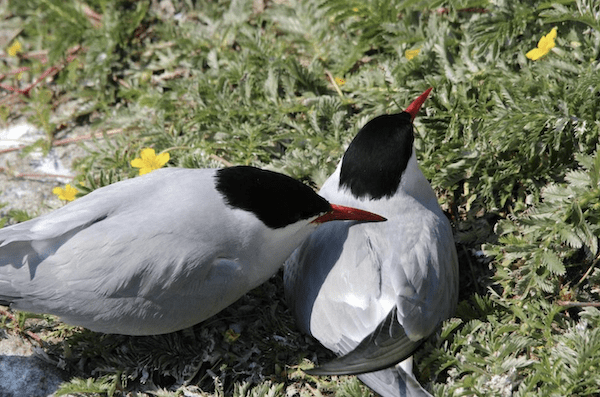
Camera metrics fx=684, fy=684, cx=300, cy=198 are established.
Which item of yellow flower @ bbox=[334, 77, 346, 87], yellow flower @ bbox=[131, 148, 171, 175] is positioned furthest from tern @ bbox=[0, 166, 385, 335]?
yellow flower @ bbox=[334, 77, 346, 87]

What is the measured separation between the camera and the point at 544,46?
Result: 10.9ft

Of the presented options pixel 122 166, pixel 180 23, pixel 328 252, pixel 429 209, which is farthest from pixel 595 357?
pixel 180 23

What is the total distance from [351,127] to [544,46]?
1111 millimetres

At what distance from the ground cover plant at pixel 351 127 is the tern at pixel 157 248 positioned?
426mm

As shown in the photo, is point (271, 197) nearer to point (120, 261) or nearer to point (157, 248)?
point (157, 248)

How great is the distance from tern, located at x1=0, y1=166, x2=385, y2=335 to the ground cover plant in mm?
426

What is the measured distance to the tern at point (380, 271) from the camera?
8.93 ft

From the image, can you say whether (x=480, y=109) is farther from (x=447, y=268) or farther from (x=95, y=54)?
(x=95, y=54)

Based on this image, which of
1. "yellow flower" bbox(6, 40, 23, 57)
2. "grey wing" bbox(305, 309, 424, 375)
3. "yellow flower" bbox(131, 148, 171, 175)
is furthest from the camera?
"yellow flower" bbox(6, 40, 23, 57)

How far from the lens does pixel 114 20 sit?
4.69 metres

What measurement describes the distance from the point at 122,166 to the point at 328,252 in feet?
5.14

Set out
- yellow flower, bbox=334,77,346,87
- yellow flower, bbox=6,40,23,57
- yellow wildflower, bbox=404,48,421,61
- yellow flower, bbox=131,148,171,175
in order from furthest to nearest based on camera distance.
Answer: yellow flower, bbox=6,40,23,57
yellow flower, bbox=334,77,346,87
yellow wildflower, bbox=404,48,421,61
yellow flower, bbox=131,148,171,175

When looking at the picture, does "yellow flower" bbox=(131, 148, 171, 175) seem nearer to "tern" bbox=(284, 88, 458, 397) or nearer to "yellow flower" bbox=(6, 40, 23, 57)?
"tern" bbox=(284, 88, 458, 397)

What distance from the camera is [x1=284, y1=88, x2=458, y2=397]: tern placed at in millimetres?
2721
